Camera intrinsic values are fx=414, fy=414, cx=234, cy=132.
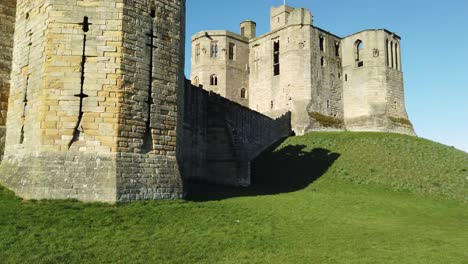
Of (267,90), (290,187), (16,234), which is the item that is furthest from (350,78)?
(16,234)

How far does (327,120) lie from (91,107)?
34096mm

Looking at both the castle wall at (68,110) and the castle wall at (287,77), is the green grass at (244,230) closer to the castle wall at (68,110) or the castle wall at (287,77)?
the castle wall at (68,110)

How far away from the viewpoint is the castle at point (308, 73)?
43219 millimetres

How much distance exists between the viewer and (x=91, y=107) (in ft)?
41.6

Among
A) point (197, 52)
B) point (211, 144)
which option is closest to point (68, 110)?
point (211, 144)

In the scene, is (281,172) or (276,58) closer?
(281,172)

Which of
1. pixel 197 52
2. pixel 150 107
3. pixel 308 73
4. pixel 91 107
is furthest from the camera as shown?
pixel 197 52

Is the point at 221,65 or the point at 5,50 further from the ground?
the point at 221,65

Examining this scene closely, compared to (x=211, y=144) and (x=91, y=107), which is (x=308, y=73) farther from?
(x=91, y=107)

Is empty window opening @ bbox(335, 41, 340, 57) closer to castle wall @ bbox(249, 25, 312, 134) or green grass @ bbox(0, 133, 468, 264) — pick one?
castle wall @ bbox(249, 25, 312, 134)

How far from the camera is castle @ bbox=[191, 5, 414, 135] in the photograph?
43.2 metres

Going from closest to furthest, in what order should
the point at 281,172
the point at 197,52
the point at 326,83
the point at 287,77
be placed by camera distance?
the point at 281,172 < the point at 287,77 < the point at 326,83 < the point at 197,52

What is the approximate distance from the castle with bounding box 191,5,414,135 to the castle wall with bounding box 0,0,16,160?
30178mm

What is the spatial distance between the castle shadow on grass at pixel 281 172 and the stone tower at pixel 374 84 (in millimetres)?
13239
